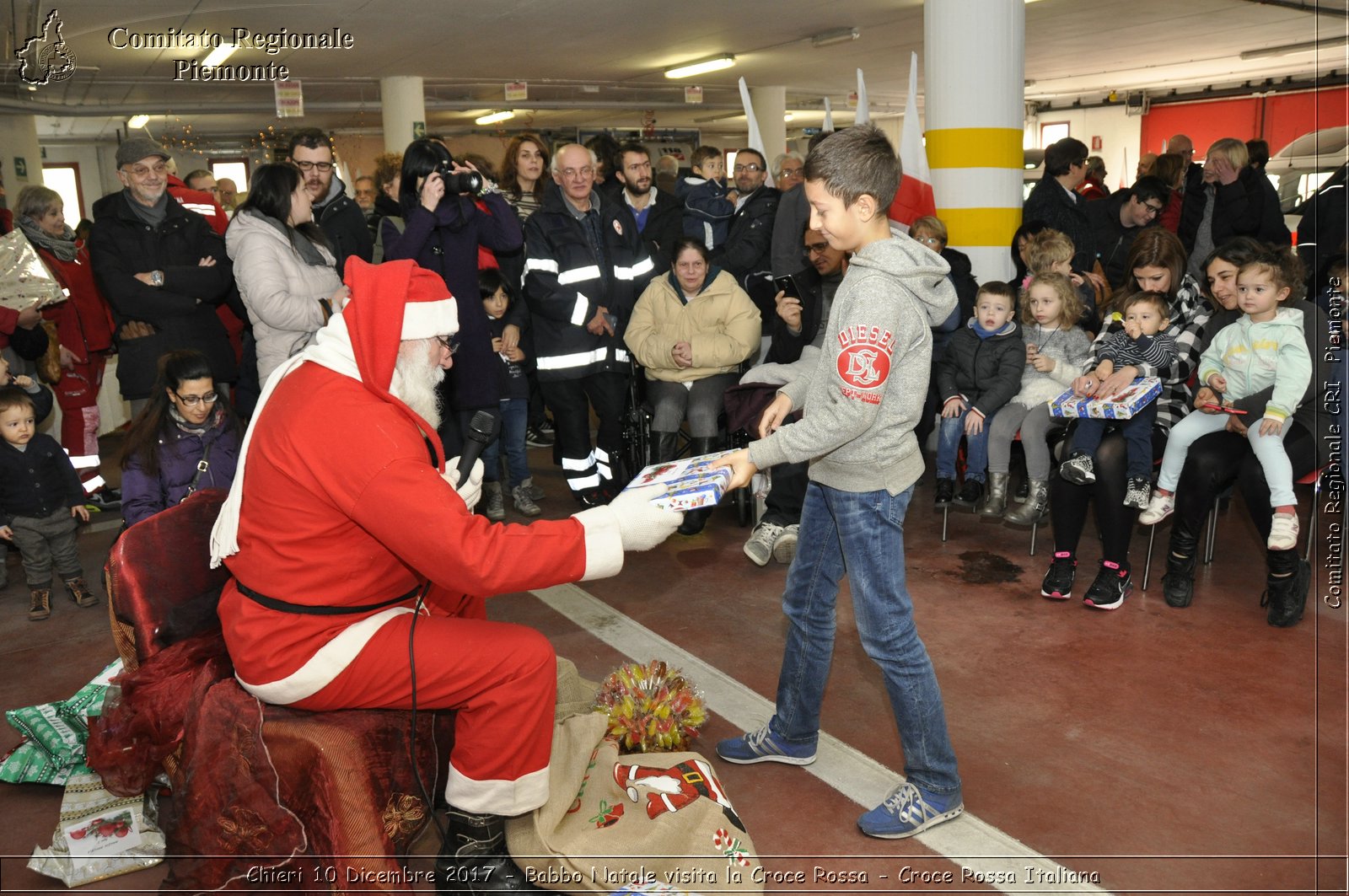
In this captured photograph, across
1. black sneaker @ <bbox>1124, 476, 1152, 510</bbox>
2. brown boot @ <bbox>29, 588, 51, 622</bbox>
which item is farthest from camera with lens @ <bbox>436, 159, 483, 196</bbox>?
black sneaker @ <bbox>1124, 476, 1152, 510</bbox>

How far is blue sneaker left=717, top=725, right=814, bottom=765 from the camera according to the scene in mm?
3023

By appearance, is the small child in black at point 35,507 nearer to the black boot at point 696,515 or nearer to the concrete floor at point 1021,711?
the concrete floor at point 1021,711

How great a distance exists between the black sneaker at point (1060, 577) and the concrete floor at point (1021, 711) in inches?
1.9

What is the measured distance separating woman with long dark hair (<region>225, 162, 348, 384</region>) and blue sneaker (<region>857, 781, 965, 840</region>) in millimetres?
2967

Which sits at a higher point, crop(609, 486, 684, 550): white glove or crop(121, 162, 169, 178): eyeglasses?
crop(121, 162, 169, 178): eyeglasses

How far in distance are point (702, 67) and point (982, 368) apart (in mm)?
10680

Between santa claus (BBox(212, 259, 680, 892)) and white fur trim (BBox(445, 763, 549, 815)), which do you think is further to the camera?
white fur trim (BBox(445, 763, 549, 815))

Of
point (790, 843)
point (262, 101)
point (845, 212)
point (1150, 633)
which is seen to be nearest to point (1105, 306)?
point (1150, 633)

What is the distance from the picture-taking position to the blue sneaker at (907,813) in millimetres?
2650

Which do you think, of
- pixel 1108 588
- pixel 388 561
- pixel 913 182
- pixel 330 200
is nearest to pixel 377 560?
pixel 388 561

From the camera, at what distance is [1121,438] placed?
14.3 ft

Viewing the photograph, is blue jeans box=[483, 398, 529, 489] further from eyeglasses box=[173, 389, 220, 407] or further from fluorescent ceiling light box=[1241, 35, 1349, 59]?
fluorescent ceiling light box=[1241, 35, 1349, 59]

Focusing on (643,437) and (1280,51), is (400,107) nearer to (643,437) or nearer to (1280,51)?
(643,437)

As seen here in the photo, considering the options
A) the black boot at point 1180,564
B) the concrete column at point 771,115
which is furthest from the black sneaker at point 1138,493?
the concrete column at point 771,115
